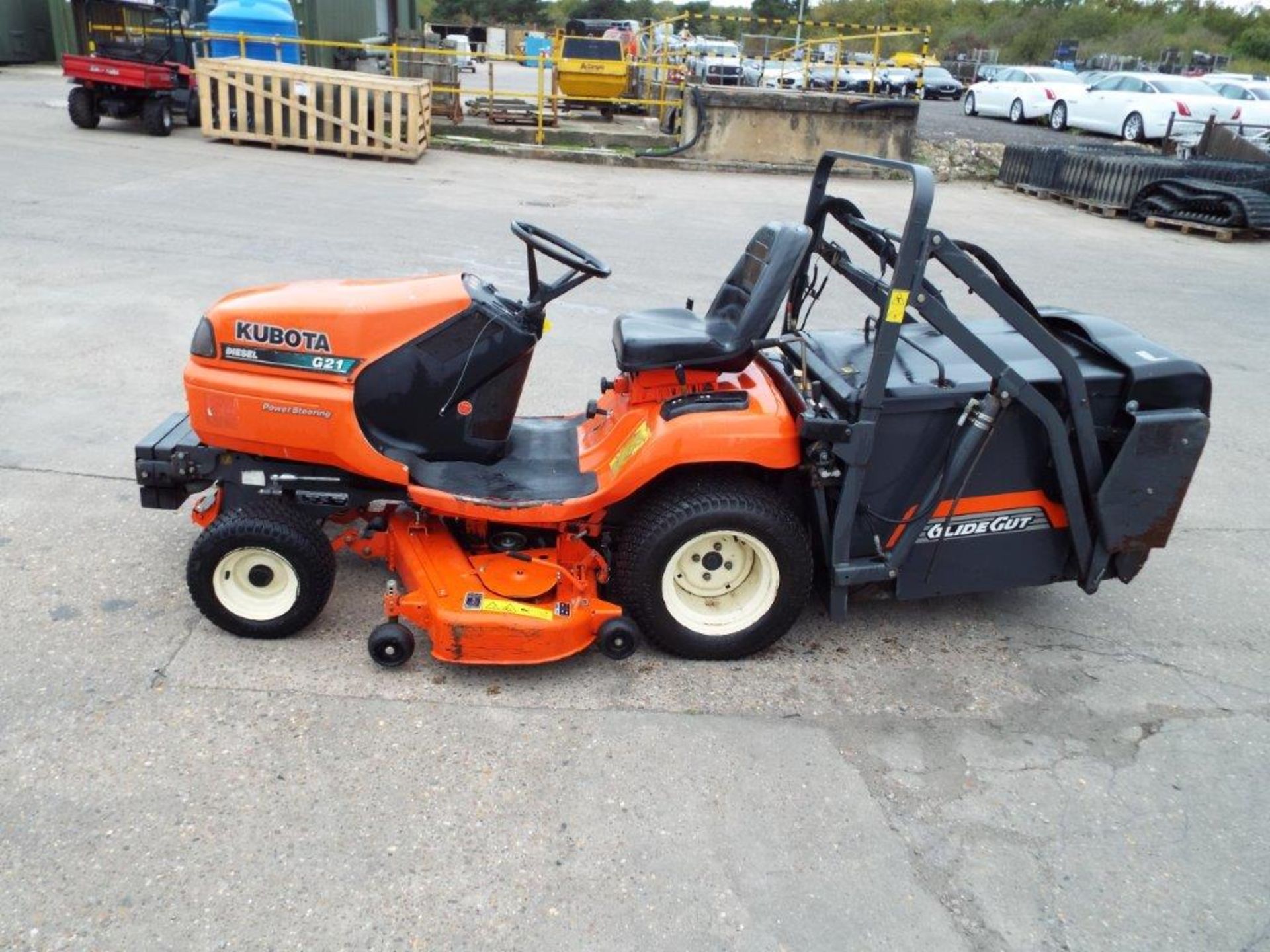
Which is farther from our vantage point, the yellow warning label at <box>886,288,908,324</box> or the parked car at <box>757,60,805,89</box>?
the parked car at <box>757,60,805,89</box>

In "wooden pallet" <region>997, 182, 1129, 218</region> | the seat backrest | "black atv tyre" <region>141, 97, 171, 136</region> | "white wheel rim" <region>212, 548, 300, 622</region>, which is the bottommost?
"wooden pallet" <region>997, 182, 1129, 218</region>

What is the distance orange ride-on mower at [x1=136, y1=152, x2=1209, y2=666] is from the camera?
3.52m

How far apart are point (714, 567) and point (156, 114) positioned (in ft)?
48.3

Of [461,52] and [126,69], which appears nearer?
[126,69]

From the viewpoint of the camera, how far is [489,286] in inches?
153

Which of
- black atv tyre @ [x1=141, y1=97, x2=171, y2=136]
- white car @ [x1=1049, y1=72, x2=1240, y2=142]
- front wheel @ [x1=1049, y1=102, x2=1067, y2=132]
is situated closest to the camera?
black atv tyre @ [x1=141, y1=97, x2=171, y2=136]

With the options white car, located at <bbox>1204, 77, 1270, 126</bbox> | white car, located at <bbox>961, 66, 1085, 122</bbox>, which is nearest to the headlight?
white car, located at <bbox>1204, 77, 1270, 126</bbox>

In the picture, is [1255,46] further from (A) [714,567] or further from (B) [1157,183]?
(A) [714,567]

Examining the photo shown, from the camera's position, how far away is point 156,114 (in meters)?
15.1

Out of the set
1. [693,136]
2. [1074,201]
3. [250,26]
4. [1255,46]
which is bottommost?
[1074,201]

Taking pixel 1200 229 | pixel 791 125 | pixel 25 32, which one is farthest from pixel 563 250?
pixel 25 32

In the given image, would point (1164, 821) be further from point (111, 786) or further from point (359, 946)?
point (111, 786)

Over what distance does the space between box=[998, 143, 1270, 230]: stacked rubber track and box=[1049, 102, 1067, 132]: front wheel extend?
10.0 meters

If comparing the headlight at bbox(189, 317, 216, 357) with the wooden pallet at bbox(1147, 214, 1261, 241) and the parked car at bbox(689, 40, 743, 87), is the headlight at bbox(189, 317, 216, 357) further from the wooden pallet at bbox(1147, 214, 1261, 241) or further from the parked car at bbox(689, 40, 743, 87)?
the parked car at bbox(689, 40, 743, 87)
